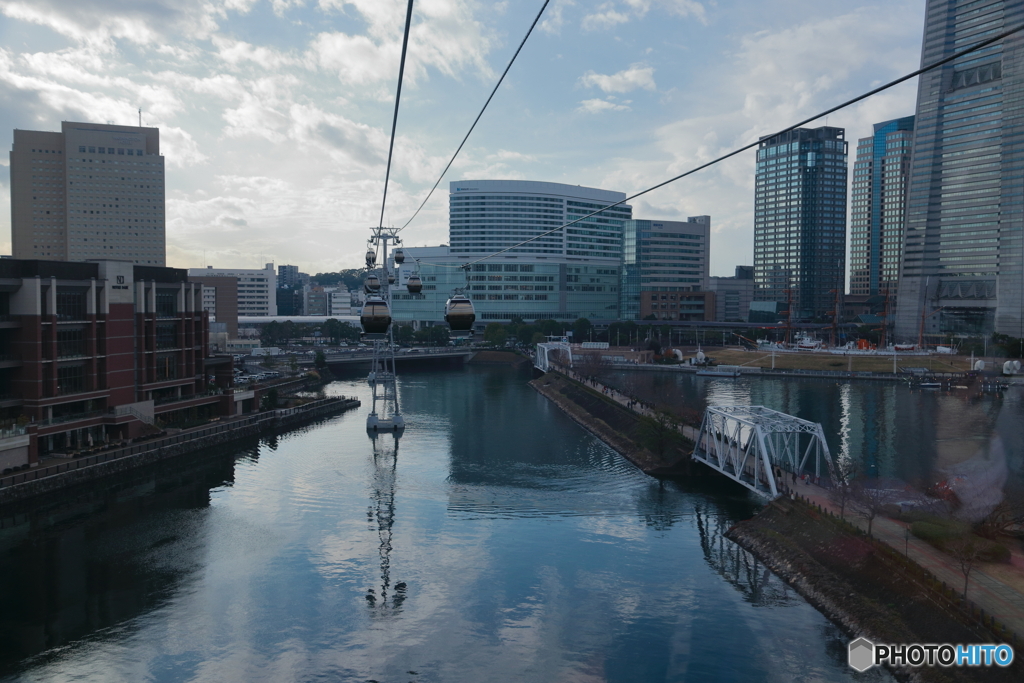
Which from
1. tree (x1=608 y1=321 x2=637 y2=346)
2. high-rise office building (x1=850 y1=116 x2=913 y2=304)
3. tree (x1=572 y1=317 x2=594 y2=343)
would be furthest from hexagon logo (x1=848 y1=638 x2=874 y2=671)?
high-rise office building (x1=850 y1=116 x2=913 y2=304)

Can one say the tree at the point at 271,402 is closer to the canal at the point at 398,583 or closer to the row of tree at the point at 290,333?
the canal at the point at 398,583

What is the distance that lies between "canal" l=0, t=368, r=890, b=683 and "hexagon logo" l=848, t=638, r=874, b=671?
0.17 meters

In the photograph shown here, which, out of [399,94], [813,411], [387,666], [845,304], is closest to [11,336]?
[387,666]

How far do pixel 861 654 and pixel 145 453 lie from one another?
1823 cm

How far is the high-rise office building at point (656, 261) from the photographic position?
73.4 m

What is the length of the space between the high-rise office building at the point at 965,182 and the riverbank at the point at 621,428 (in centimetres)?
3104

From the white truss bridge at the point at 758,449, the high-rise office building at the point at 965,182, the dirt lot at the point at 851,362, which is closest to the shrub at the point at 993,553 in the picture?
the white truss bridge at the point at 758,449

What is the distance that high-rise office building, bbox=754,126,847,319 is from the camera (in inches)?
3265

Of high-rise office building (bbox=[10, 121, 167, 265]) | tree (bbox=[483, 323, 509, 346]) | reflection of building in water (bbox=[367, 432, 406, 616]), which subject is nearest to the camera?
reflection of building in water (bbox=[367, 432, 406, 616])

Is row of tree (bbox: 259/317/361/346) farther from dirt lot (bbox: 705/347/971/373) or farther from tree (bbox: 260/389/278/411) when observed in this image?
dirt lot (bbox: 705/347/971/373)

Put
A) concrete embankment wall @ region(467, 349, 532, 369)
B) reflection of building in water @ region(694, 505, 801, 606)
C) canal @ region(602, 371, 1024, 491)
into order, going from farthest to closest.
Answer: concrete embankment wall @ region(467, 349, 532, 369) → canal @ region(602, 371, 1024, 491) → reflection of building in water @ region(694, 505, 801, 606)

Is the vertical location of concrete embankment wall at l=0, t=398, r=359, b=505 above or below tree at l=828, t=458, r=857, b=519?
below

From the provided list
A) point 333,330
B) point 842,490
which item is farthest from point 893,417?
point 333,330

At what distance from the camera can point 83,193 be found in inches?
2377
